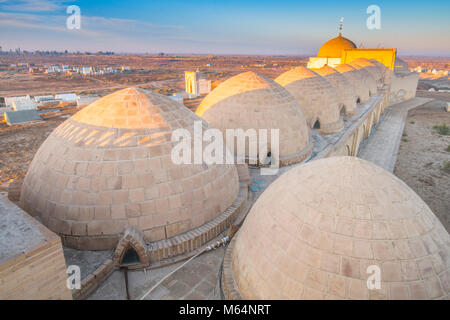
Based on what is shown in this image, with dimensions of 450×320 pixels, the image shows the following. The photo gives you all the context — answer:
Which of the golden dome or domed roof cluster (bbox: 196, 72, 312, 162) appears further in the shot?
the golden dome

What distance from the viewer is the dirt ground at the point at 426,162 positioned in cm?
2172

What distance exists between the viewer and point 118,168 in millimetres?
9289

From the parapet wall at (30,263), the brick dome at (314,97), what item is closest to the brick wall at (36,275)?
the parapet wall at (30,263)

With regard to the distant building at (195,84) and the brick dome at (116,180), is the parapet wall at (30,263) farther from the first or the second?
the distant building at (195,84)

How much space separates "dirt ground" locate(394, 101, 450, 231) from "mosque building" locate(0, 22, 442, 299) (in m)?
15.2

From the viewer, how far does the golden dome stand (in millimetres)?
51375

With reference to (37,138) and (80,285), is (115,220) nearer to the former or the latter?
(80,285)

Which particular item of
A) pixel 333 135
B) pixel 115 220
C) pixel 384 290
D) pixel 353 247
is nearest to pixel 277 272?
pixel 353 247

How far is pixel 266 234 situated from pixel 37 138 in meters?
40.6

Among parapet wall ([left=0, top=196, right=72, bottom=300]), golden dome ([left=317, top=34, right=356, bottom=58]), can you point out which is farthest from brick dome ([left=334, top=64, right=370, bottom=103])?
parapet wall ([left=0, top=196, right=72, bottom=300])

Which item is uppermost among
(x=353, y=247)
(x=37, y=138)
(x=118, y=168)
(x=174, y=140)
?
(x=174, y=140)

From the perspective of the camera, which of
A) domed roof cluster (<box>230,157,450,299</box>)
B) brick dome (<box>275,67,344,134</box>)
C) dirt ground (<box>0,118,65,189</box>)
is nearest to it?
domed roof cluster (<box>230,157,450,299</box>)

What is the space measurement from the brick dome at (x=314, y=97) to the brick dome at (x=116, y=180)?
16.4 metres

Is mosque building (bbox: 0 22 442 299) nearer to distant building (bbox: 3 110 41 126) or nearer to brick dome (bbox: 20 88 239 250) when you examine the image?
brick dome (bbox: 20 88 239 250)
